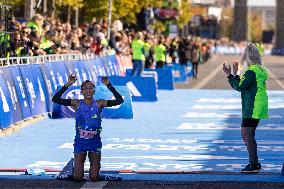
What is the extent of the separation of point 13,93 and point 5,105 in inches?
42.1

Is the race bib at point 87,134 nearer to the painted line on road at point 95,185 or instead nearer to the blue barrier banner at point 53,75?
the painted line on road at point 95,185

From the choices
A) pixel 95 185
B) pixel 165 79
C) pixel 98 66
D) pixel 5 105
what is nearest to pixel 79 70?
pixel 98 66

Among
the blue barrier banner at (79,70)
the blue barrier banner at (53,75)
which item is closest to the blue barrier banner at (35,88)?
the blue barrier banner at (53,75)

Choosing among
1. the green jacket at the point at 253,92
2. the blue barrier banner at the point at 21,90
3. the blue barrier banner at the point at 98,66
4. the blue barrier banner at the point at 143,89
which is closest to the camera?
the green jacket at the point at 253,92

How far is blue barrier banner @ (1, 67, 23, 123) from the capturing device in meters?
24.5

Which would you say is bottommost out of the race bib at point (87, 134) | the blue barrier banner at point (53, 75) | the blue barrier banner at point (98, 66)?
the blue barrier banner at point (98, 66)

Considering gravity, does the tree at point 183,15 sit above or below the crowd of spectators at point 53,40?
below

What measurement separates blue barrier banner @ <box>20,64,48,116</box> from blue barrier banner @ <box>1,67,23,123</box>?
1233 millimetres

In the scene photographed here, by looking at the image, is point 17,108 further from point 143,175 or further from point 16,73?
point 143,175

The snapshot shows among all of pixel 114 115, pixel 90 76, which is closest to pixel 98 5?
pixel 90 76

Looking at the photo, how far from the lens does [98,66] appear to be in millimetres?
40000

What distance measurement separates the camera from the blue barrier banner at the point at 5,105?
23453 millimetres

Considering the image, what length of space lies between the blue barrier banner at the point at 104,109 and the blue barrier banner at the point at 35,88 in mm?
485

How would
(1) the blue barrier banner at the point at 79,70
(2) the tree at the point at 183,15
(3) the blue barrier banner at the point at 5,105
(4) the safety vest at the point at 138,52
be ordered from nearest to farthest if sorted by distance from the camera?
1. (3) the blue barrier banner at the point at 5,105
2. (1) the blue barrier banner at the point at 79,70
3. (4) the safety vest at the point at 138,52
4. (2) the tree at the point at 183,15
